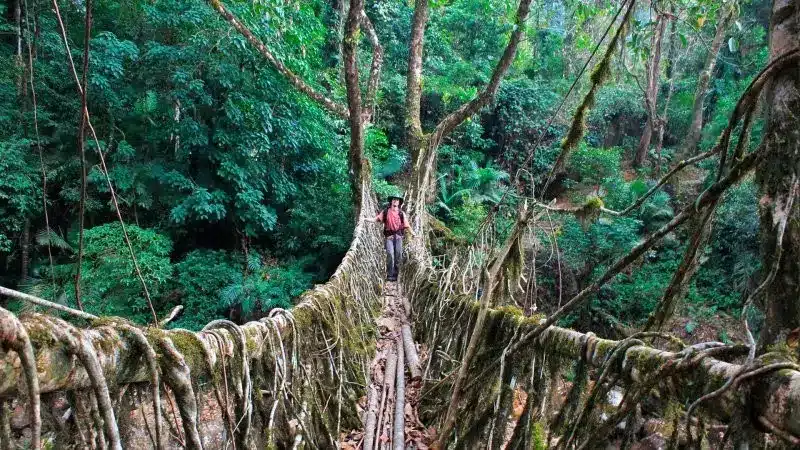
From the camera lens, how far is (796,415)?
0.57 m

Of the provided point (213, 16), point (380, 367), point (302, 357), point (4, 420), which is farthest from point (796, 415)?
point (213, 16)

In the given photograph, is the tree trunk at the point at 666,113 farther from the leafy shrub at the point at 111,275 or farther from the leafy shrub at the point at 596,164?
the leafy shrub at the point at 111,275

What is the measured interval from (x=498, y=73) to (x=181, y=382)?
4326mm

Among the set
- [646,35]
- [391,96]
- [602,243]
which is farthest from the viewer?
[391,96]

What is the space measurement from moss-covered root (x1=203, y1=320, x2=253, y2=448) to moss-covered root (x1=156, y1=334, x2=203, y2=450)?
0.17 meters

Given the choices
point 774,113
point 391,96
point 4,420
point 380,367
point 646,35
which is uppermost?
point 391,96

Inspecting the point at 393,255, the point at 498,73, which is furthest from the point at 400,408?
the point at 498,73

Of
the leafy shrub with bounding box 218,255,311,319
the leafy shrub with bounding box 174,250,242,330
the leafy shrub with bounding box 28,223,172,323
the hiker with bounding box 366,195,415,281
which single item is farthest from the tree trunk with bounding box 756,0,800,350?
the leafy shrub with bounding box 174,250,242,330

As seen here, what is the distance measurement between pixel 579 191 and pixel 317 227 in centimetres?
591

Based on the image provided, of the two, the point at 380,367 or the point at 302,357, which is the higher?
the point at 302,357

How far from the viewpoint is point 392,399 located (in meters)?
2.21

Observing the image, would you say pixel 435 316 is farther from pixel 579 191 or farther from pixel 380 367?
pixel 579 191

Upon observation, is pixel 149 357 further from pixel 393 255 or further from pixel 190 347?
pixel 393 255

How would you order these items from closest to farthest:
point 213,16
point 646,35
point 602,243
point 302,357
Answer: point 302,357
point 646,35
point 213,16
point 602,243
